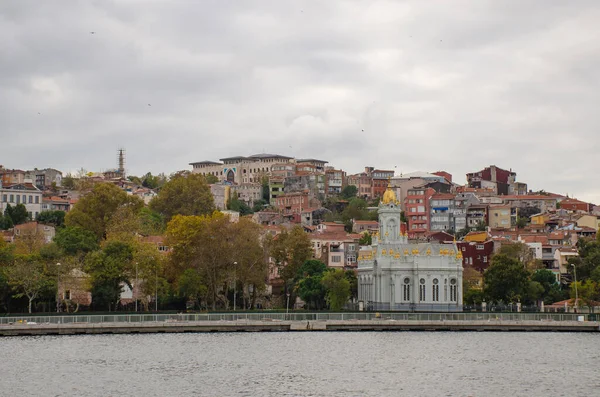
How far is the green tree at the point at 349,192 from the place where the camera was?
19050 cm

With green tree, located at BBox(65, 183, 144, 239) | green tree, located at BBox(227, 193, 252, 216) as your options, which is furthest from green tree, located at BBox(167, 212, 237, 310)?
green tree, located at BBox(227, 193, 252, 216)

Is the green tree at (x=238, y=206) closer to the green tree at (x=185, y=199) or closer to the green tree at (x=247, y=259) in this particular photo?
the green tree at (x=185, y=199)

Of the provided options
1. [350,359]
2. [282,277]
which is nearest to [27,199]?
[282,277]

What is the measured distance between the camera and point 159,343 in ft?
242

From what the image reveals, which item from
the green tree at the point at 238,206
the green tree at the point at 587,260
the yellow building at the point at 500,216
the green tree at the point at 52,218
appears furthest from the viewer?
the green tree at the point at 238,206

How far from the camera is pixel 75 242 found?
102688 mm

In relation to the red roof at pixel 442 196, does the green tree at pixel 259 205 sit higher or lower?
higher

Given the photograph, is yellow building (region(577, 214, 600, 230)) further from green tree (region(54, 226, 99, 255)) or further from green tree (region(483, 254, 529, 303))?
green tree (region(54, 226, 99, 255))

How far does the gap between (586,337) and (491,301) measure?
21.9m

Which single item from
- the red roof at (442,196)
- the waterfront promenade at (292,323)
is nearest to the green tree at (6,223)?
the red roof at (442,196)

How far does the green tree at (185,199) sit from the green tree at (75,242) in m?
35.5

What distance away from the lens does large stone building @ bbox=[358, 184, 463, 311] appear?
326ft

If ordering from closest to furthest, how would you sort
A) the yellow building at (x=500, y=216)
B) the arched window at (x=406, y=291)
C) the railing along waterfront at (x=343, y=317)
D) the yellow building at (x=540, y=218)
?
the railing along waterfront at (x=343, y=317)
the arched window at (x=406, y=291)
the yellow building at (x=540, y=218)
the yellow building at (x=500, y=216)

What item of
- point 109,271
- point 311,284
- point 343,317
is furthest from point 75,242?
point 343,317
